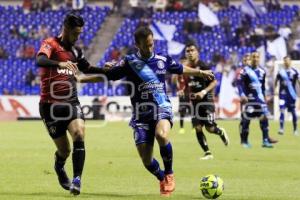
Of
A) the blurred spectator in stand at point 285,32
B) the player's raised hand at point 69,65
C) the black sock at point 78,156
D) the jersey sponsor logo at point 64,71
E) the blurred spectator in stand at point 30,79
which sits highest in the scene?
the blurred spectator in stand at point 285,32

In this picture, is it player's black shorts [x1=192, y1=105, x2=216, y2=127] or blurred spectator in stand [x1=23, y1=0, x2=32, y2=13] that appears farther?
blurred spectator in stand [x1=23, y1=0, x2=32, y2=13]

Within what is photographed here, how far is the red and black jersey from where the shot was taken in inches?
443

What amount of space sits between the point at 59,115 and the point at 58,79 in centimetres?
47

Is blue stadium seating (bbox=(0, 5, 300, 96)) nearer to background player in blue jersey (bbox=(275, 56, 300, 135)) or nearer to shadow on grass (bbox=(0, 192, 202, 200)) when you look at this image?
background player in blue jersey (bbox=(275, 56, 300, 135))

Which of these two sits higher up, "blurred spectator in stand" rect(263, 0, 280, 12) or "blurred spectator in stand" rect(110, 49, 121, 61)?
"blurred spectator in stand" rect(263, 0, 280, 12)

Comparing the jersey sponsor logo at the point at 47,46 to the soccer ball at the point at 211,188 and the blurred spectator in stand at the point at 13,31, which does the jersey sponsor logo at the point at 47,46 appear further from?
the blurred spectator in stand at the point at 13,31

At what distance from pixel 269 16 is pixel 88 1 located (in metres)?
10.5

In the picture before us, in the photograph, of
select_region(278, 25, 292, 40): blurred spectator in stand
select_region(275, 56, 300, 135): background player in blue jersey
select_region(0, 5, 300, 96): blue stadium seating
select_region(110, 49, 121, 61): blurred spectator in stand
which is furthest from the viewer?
select_region(0, 5, 300, 96): blue stadium seating

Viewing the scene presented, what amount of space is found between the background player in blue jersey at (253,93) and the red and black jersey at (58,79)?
1023 centimetres

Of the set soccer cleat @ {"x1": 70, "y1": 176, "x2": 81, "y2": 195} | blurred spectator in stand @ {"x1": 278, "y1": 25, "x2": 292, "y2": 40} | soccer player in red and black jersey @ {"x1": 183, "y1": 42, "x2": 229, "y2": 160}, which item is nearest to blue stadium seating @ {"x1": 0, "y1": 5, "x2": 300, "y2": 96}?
blurred spectator in stand @ {"x1": 278, "y1": 25, "x2": 292, "y2": 40}

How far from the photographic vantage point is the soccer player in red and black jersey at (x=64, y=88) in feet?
36.2

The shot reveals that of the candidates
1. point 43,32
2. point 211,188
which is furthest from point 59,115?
point 43,32

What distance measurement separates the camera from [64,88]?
37.1 feet

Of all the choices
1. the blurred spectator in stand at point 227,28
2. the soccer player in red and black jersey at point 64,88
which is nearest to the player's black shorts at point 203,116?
the soccer player in red and black jersey at point 64,88
